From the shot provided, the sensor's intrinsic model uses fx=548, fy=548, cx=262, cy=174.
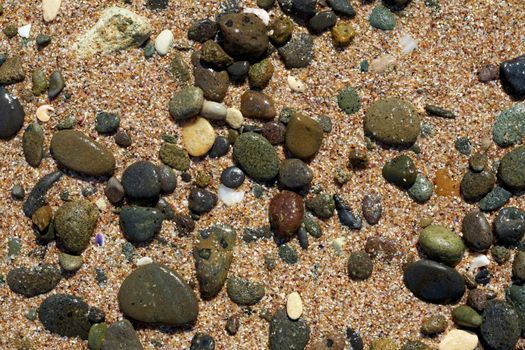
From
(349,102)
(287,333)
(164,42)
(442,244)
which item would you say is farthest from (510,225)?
(164,42)

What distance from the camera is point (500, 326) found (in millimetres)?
3256

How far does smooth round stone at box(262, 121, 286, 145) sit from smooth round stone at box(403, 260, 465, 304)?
43.6 inches

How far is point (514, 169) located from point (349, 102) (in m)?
1.07

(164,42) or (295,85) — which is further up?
(164,42)

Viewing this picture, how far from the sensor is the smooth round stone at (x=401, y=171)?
331 cm

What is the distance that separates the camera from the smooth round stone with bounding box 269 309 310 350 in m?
3.26

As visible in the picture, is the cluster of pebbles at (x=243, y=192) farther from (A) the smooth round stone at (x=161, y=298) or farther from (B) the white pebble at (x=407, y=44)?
(B) the white pebble at (x=407, y=44)

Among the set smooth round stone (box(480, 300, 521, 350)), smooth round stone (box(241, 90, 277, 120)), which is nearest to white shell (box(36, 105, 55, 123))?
smooth round stone (box(241, 90, 277, 120))

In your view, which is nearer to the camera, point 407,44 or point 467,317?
point 467,317

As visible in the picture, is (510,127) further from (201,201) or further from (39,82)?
(39,82)

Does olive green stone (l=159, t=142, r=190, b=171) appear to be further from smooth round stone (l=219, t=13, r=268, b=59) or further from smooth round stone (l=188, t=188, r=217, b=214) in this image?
smooth round stone (l=219, t=13, r=268, b=59)

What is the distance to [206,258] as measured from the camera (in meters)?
3.27

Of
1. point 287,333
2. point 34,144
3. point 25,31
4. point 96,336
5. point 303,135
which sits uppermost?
point 25,31

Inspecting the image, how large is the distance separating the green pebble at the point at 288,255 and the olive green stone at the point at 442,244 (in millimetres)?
772
